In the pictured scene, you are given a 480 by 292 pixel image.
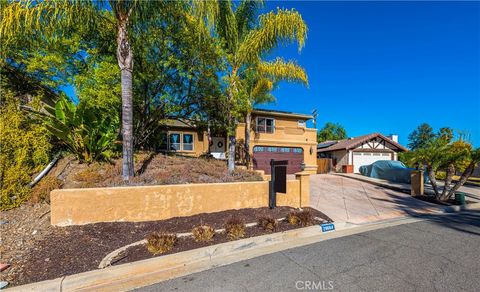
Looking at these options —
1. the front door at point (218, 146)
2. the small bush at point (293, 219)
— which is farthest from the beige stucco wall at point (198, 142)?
the small bush at point (293, 219)

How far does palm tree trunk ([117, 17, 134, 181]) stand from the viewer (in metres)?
6.12

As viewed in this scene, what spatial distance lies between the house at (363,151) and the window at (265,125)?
881 cm

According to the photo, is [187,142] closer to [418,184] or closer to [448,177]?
[418,184]

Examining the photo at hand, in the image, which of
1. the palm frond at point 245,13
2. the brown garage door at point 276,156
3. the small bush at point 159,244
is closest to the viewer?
the small bush at point 159,244

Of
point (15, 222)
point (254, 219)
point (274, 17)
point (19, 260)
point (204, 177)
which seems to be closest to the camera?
point (19, 260)

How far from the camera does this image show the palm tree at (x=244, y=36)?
8.27 m

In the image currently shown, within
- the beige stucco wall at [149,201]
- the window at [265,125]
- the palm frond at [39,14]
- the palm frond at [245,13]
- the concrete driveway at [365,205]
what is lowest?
the concrete driveway at [365,205]

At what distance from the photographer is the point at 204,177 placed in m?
7.48

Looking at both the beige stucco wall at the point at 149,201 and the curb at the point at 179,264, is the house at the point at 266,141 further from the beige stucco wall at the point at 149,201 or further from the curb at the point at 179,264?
the curb at the point at 179,264

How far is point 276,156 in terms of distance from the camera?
1795 cm

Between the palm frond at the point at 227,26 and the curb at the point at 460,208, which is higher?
the palm frond at the point at 227,26

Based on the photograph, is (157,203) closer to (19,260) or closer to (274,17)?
(19,260)

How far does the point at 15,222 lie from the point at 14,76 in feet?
24.4

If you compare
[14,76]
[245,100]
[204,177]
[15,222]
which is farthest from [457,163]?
[14,76]
